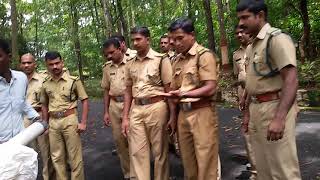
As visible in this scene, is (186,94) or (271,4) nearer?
(186,94)

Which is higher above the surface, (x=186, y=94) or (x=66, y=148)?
(x=186, y=94)

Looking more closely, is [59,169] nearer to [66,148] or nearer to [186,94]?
[66,148]

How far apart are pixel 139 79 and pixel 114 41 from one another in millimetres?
1145

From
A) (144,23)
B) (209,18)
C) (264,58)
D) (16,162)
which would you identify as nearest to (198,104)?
(264,58)

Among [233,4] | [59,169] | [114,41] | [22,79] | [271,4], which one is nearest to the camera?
[22,79]

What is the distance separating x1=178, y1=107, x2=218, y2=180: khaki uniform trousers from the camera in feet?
13.7

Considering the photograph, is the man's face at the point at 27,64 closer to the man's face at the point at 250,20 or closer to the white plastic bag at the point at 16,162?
the man's face at the point at 250,20

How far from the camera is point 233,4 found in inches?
736

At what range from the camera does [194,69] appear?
4.21 m

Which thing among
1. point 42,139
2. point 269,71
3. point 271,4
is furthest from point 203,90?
point 271,4

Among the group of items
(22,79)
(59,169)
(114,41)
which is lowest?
(59,169)

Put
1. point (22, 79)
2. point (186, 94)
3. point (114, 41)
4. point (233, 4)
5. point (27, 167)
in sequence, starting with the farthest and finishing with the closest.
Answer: point (233, 4) → point (114, 41) → point (186, 94) → point (22, 79) → point (27, 167)

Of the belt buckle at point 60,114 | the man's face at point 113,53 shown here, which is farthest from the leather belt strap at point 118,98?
the belt buckle at point 60,114

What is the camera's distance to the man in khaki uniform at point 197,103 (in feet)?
13.6
